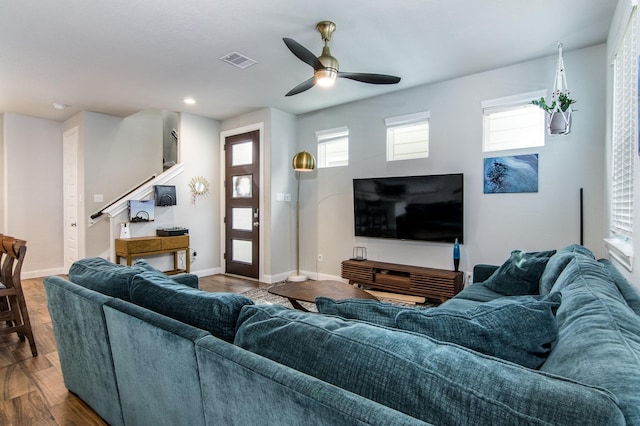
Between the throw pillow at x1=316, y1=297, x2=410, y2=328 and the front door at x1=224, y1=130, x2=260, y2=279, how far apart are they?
421 centimetres

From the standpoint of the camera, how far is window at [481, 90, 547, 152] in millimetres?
3428

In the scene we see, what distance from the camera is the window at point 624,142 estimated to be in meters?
2.01

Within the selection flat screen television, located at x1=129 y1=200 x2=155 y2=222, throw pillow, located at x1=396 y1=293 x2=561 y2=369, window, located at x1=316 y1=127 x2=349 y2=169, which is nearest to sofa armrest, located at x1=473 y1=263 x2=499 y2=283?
throw pillow, located at x1=396 y1=293 x2=561 y2=369

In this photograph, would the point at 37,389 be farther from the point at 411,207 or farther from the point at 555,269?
the point at 411,207

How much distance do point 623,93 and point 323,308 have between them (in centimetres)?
274

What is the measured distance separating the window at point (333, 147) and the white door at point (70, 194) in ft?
13.1

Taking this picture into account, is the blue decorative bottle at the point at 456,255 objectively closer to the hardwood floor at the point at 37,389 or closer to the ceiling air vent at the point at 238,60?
the ceiling air vent at the point at 238,60

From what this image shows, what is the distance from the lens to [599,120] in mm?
3080

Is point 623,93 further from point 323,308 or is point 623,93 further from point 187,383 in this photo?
point 187,383

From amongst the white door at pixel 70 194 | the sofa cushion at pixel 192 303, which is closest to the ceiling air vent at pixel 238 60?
the sofa cushion at pixel 192 303

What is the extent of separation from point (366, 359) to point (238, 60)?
337 centimetres

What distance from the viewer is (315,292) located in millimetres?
2854

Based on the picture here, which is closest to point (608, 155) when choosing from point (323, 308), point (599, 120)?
point (599, 120)

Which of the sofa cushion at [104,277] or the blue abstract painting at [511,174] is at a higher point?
the blue abstract painting at [511,174]
